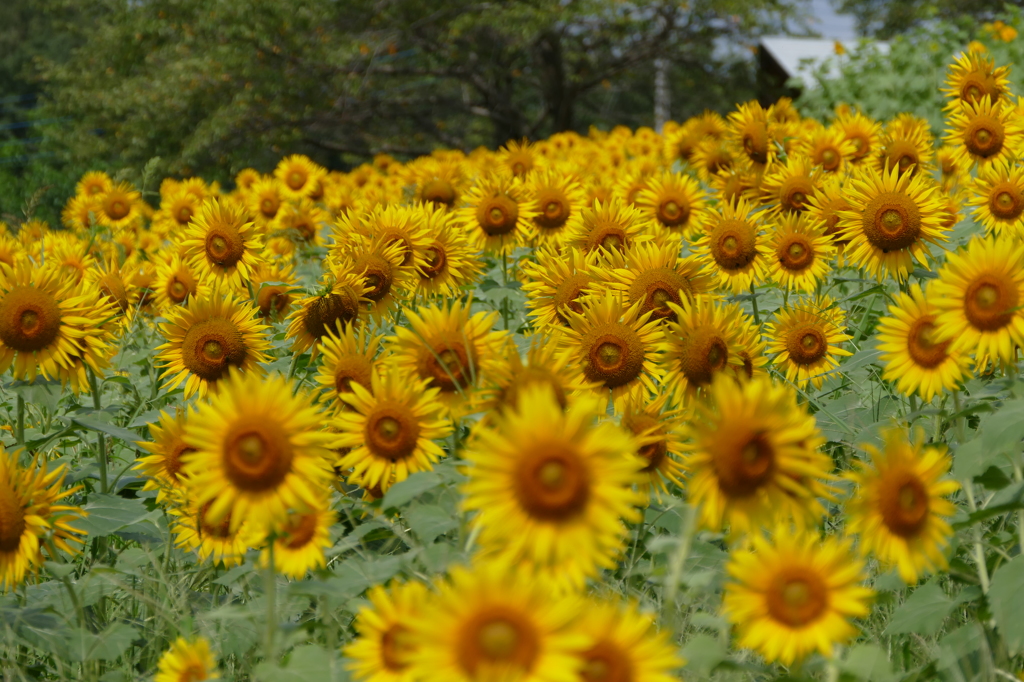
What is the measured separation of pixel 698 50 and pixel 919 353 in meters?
20.1

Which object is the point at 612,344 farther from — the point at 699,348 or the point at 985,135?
the point at 985,135

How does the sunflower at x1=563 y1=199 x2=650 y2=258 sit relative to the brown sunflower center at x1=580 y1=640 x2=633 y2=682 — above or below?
above

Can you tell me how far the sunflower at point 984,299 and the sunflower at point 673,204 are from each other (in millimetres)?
2537

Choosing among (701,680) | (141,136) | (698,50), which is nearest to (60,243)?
(701,680)

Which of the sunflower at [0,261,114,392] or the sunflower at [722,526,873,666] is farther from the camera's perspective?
the sunflower at [0,261,114,392]

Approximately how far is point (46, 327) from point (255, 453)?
152 cm

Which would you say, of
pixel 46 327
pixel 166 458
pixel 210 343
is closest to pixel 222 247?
pixel 210 343

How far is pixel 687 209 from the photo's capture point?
488 cm

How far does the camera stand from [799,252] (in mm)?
3992

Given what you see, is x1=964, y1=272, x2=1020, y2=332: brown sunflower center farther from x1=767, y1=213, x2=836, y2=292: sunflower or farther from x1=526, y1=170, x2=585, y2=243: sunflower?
x1=526, y1=170, x2=585, y2=243: sunflower

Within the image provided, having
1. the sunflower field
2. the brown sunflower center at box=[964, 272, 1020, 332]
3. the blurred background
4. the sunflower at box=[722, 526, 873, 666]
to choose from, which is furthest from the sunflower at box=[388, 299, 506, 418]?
the blurred background

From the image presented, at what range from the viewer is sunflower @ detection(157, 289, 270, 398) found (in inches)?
126

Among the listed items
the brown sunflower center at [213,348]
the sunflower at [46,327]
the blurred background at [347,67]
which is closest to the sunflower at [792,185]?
the brown sunflower center at [213,348]

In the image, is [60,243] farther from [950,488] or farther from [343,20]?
[343,20]
